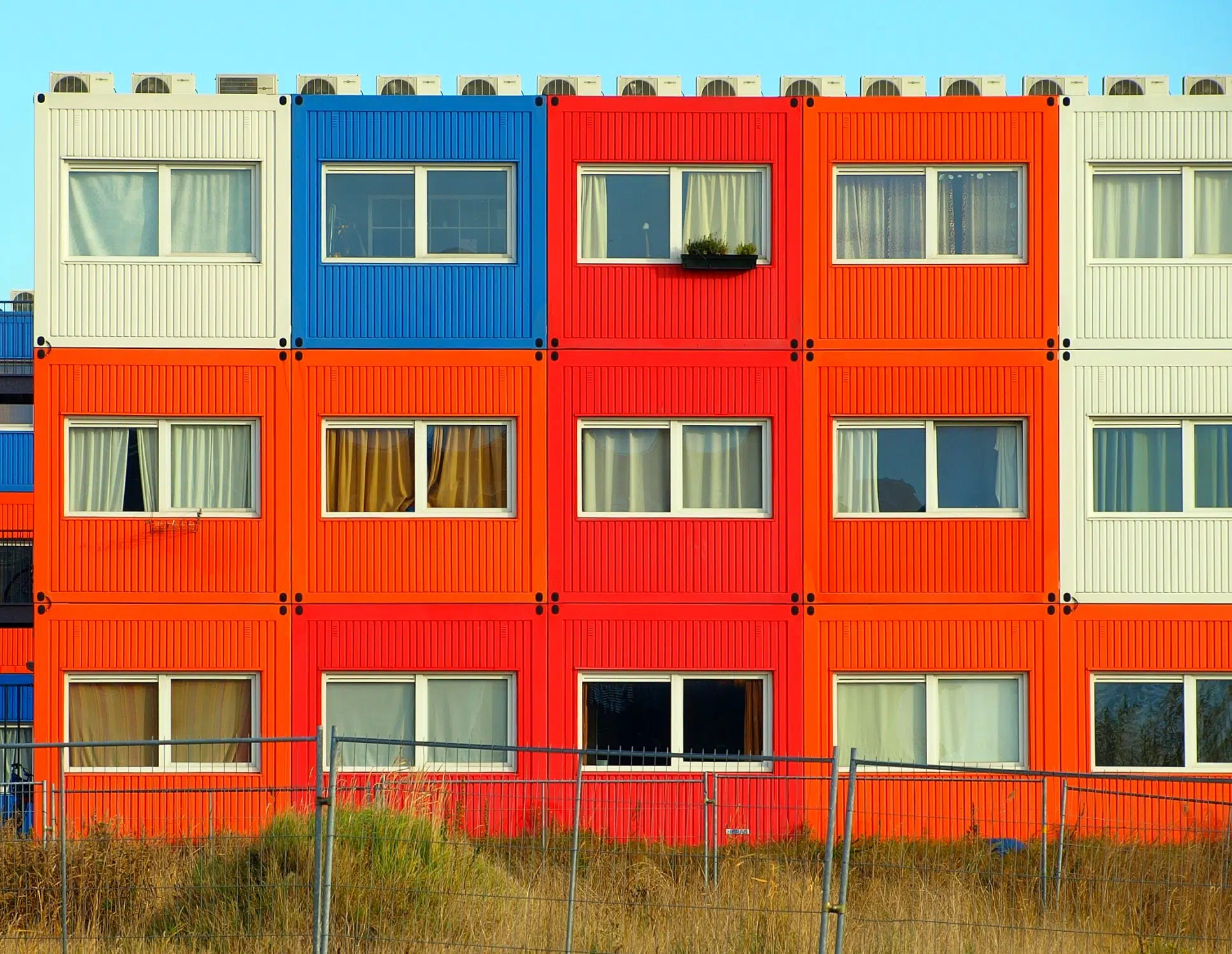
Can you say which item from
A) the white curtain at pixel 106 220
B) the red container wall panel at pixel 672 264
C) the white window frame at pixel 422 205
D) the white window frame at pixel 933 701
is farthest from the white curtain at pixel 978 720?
the white curtain at pixel 106 220

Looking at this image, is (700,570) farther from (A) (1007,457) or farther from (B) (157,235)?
(B) (157,235)

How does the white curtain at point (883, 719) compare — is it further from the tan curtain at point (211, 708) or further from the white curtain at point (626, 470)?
the tan curtain at point (211, 708)

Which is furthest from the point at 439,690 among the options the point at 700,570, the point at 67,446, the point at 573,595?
the point at 67,446

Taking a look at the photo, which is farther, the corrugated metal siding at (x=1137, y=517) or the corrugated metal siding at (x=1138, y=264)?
the corrugated metal siding at (x=1138, y=264)

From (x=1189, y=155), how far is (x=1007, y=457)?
4426 millimetres

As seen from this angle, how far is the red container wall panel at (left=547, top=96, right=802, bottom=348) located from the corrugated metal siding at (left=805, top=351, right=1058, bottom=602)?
1.15m

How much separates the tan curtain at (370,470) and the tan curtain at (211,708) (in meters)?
2.53

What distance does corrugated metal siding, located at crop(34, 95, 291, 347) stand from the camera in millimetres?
18844

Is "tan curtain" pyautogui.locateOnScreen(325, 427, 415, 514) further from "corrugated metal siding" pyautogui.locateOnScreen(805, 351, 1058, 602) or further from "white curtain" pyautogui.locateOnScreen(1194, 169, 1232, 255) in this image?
"white curtain" pyautogui.locateOnScreen(1194, 169, 1232, 255)

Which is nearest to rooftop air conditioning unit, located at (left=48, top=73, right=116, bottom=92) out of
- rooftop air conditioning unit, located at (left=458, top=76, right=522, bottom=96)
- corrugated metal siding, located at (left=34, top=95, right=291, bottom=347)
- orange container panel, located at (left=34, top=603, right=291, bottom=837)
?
corrugated metal siding, located at (left=34, top=95, right=291, bottom=347)

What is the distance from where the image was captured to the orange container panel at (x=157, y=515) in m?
18.7

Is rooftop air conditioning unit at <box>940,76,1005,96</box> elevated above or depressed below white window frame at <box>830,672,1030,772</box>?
above

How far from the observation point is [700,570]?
18.9 m

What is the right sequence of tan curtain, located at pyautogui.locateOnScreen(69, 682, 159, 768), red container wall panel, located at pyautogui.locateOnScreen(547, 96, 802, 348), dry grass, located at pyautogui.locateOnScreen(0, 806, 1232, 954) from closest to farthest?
dry grass, located at pyautogui.locateOnScreen(0, 806, 1232, 954) < tan curtain, located at pyautogui.locateOnScreen(69, 682, 159, 768) < red container wall panel, located at pyautogui.locateOnScreen(547, 96, 802, 348)
